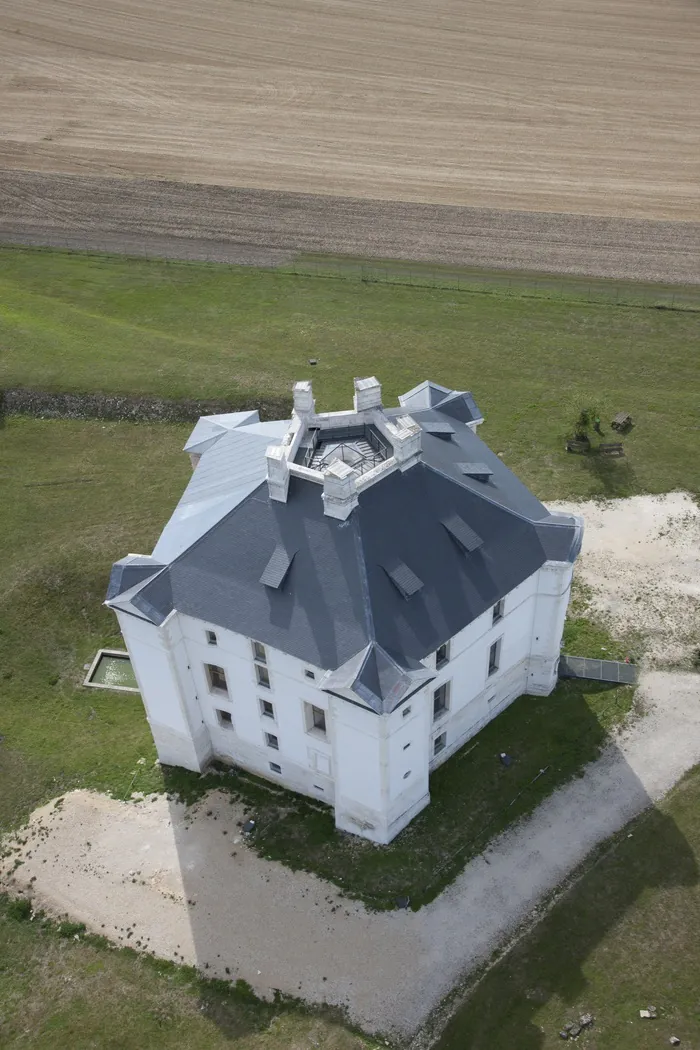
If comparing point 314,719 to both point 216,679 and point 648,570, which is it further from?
point 648,570

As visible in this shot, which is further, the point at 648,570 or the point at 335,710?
the point at 648,570

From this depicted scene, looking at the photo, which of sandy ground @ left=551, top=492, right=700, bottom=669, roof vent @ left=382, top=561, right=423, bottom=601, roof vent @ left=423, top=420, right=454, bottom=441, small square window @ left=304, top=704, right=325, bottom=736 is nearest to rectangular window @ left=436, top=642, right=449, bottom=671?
roof vent @ left=382, top=561, right=423, bottom=601

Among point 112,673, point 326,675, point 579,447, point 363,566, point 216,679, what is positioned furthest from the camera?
point 579,447

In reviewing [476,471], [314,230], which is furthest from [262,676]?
[314,230]

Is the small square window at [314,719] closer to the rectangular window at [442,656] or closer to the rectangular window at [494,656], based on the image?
the rectangular window at [442,656]

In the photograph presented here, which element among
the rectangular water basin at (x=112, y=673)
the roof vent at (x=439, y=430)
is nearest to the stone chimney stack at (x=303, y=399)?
the roof vent at (x=439, y=430)

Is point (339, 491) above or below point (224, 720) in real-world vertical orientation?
above

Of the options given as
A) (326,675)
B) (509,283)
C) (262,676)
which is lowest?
(509,283)
